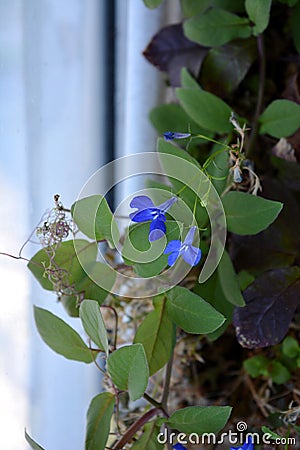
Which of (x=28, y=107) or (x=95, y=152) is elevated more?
(x=28, y=107)

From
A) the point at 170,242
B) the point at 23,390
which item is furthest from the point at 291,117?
the point at 23,390

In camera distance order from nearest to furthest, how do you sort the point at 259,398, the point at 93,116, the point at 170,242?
the point at 170,242, the point at 259,398, the point at 93,116

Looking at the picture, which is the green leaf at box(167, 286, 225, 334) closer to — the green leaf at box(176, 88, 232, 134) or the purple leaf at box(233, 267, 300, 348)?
the purple leaf at box(233, 267, 300, 348)

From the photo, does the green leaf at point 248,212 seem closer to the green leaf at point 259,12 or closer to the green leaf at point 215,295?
the green leaf at point 215,295

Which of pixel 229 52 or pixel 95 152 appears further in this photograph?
pixel 95 152

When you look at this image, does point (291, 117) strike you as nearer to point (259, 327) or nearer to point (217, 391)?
point (259, 327)

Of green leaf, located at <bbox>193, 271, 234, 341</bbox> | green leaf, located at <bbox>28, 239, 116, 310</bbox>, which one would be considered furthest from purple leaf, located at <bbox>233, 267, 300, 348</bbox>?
green leaf, located at <bbox>28, 239, 116, 310</bbox>

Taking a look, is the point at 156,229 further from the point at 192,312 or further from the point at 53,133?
the point at 53,133
